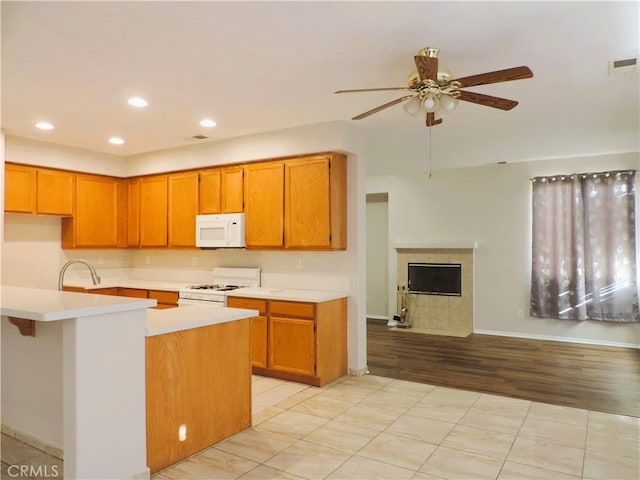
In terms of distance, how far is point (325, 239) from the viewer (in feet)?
14.2

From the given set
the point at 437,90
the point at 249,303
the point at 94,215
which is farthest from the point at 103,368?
the point at 94,215

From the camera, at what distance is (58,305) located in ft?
7.45

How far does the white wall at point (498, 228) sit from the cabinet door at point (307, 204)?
3.36m

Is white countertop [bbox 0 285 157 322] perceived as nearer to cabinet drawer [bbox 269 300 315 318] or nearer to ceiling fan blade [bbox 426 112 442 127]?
cabinet drawer [bbox 269 300 315 318]

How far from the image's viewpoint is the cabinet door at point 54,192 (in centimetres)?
516

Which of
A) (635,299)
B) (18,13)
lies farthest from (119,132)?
(635,299)

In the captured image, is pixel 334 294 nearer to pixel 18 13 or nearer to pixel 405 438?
pixel 405 438

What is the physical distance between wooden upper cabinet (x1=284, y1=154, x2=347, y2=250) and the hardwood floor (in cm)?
154

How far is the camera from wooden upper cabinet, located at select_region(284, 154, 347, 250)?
14.2ft

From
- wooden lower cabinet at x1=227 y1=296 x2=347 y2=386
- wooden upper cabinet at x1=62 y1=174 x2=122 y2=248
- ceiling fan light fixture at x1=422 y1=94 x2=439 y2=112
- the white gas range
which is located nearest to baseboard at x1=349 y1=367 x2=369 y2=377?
wooden lower cabinet at x1=227 y1=296 x2=347 y2=386

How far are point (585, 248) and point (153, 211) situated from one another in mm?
5846

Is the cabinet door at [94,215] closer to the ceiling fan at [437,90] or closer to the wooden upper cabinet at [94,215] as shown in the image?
the wooden upper cabinet at [94,215]

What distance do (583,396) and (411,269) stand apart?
3.69 meters

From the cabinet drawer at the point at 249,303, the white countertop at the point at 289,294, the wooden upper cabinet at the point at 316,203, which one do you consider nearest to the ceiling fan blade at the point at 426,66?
the wooden upper cabinet at the point at 316,203
